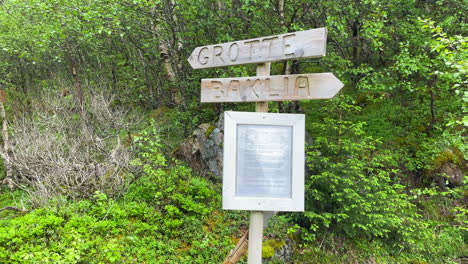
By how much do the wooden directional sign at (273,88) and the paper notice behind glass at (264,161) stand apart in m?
0.35

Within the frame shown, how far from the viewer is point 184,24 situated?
761 centimetres

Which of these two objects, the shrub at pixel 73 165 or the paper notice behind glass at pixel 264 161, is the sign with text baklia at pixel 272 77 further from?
the shrub at pixel 73 165

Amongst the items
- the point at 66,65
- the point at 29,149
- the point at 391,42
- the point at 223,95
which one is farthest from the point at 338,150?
the point at 66,65

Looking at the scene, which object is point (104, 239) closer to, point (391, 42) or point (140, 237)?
point (140, 237)

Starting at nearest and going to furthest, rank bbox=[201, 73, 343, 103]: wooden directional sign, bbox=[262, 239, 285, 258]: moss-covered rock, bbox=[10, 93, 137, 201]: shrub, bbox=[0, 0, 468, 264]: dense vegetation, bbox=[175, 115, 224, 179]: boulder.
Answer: bbox=[201, 73, 343, 103]: wooden directional sign
bbox=[0, 0, 468, 264]: dense vegetation
bbox=[262, 239, 285, 258]: moss-covered rock
bbox=[10, 93, 137, 201]: shrub
bbox=[175, 115, 224, 179]: boulder

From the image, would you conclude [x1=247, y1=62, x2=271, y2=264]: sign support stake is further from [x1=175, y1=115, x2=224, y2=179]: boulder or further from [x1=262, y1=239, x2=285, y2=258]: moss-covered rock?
[x1=175, y1=115, x2=224, y2=179]: boulder

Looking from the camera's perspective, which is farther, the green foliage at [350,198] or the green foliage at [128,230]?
the green foliage at [350,198]

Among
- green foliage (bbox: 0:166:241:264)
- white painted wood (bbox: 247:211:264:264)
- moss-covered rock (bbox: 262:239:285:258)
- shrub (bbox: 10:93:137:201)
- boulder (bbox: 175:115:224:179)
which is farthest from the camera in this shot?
boulder (bbox: 175:115:224:179)

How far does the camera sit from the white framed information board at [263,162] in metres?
2.74

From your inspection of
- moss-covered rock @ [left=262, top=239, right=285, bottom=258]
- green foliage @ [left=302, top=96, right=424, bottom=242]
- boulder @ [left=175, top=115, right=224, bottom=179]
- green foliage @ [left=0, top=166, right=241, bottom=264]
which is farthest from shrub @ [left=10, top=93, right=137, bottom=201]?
green foliage @ [left=302, top=96, right=424, bottom=242]

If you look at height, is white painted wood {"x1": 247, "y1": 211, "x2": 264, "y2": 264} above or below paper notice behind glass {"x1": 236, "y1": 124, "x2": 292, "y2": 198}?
below

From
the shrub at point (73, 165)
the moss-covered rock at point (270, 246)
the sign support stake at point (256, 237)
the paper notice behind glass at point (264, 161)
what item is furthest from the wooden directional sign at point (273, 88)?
the shrub at point (73, 165)

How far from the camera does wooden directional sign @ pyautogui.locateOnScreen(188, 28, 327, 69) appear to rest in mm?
2703

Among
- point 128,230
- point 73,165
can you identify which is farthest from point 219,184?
point 73,165
